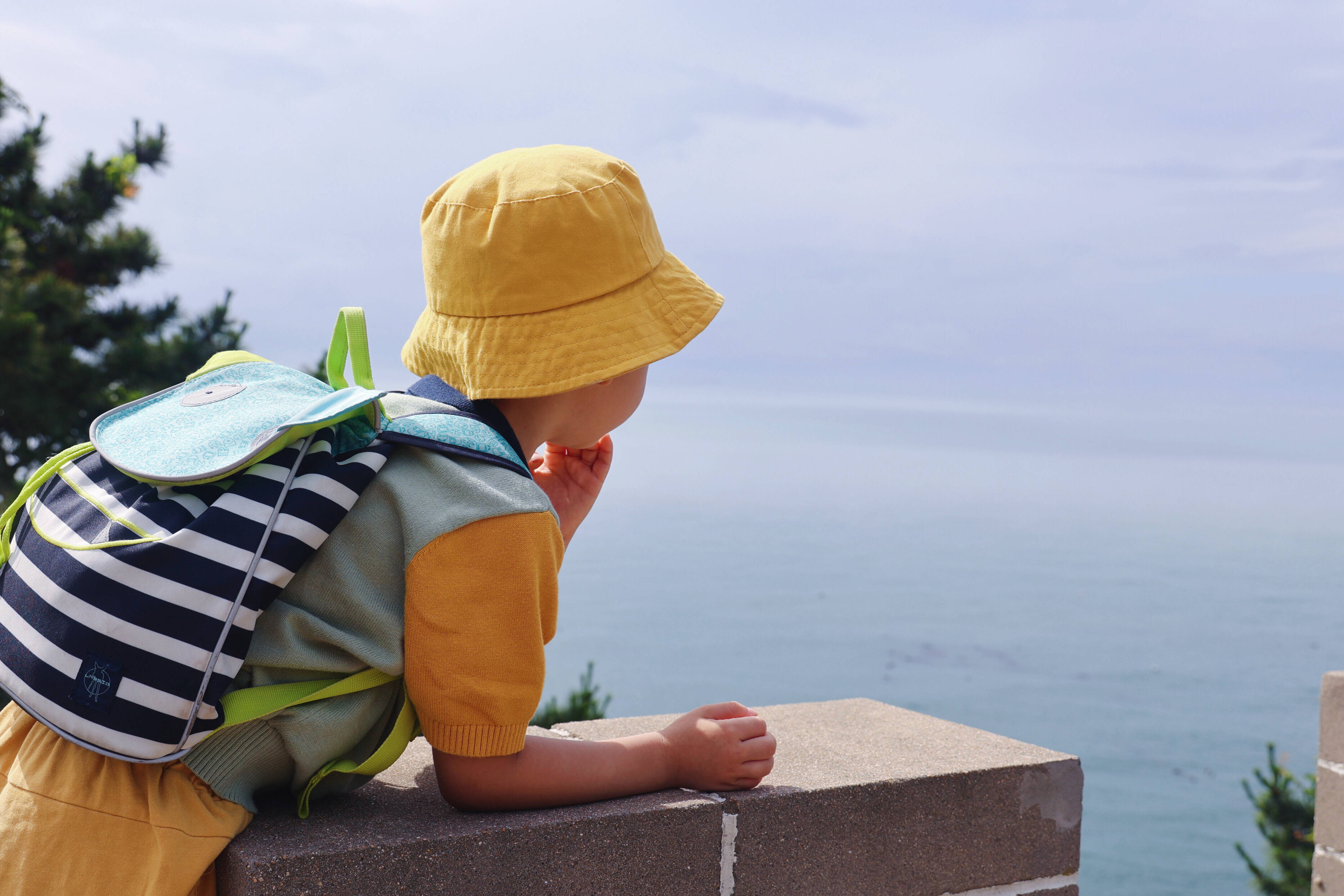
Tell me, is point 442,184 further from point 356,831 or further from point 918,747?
point 918,747

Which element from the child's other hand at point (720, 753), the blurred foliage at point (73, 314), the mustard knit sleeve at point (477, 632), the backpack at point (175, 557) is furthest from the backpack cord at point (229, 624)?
the blurred foliage at point (73, 314)

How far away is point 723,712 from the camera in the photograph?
50.3 inches

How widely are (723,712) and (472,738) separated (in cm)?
35

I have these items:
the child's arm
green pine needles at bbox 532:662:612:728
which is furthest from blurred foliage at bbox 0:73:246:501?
the child's arm

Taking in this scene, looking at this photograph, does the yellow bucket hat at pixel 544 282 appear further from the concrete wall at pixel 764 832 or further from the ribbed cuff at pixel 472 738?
the concrete wall at pixel 764 832

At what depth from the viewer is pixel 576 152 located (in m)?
1.25

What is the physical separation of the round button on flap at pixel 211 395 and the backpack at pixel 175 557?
0.02 metres

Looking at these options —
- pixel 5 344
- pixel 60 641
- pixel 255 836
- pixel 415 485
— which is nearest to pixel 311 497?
pixel 415 485

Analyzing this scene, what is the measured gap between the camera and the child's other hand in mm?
1237

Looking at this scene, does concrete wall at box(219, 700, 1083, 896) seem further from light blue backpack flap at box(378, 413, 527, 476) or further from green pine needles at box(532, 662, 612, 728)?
green pine needles at box(532, 662, 612, 728)

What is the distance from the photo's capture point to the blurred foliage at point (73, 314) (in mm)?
4695

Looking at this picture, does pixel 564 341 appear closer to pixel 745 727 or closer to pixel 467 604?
pixel 467 604

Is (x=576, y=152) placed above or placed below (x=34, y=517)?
above

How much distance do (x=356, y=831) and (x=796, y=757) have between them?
0.61 m
